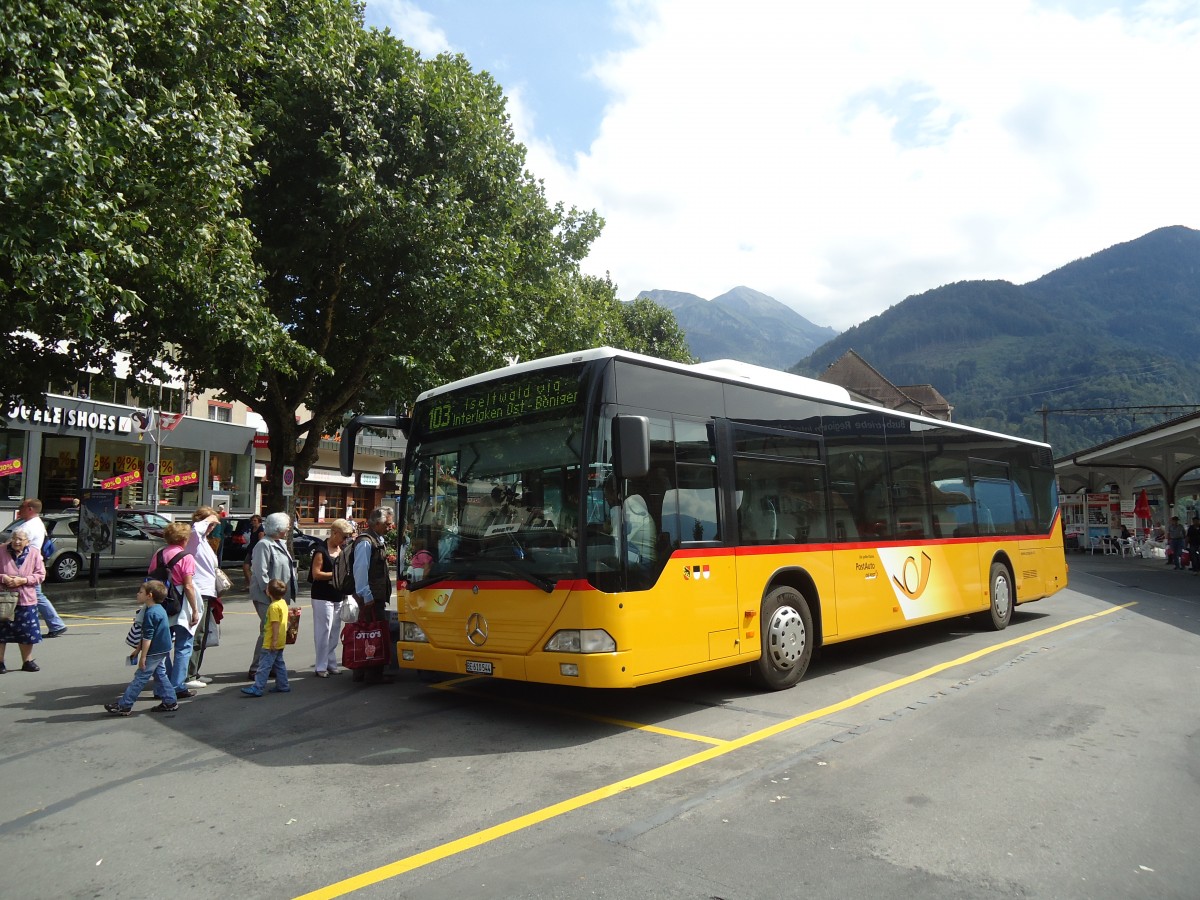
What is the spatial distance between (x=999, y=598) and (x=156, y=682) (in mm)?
11237

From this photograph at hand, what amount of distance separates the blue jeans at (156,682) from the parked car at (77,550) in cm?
1239

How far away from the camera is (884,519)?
9.66 metres

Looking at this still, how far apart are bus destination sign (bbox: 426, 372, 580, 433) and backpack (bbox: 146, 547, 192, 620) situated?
252cm

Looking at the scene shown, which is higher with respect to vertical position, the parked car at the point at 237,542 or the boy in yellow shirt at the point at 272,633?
the parked car at the point at 237,542

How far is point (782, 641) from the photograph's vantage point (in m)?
7.82

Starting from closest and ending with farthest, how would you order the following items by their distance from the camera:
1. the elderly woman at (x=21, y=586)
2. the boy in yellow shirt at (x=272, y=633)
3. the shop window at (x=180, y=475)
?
the boy in yellow shirt at (x=272, y=633)
the elderly woman at (x=21, y=586)
the shop window at (x=180, y=475)

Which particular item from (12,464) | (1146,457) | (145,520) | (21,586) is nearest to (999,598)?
(21,586)

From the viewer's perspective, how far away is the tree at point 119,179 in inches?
358

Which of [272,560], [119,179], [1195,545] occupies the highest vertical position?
[119,179]

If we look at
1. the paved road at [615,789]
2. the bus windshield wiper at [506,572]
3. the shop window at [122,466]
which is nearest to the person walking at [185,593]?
the paved road at [615,789]

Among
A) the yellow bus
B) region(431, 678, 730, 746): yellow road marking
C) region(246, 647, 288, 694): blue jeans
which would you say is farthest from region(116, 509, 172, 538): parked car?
the yellow bus

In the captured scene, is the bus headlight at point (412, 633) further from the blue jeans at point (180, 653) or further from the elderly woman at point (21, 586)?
the elderly woman at point (21, 586)

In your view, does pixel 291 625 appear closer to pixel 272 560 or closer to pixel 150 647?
pixel 272 560

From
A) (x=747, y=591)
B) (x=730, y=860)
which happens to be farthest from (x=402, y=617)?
(x=730, y=860)
